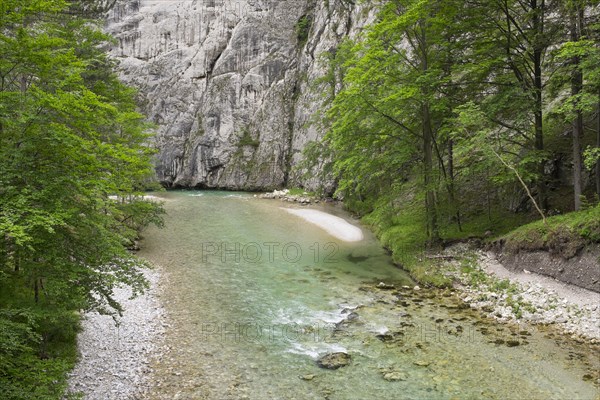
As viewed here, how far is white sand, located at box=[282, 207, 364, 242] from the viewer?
2431 centimetres

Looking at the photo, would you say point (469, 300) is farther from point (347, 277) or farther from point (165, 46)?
point (165, 46)

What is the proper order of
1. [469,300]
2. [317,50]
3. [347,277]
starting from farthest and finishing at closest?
[317,50] → [347,277] → [469,300]

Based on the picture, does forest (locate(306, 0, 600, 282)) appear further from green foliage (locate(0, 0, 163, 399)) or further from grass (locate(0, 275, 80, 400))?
grass (locate(0, 275, 80, 400))

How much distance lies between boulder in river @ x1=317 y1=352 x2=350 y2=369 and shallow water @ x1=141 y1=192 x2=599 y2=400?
18cm

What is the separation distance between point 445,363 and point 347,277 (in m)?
7.31

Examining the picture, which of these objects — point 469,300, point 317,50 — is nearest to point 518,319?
point 469,300

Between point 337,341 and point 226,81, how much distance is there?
5669cm

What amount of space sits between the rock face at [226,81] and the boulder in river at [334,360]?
138 ft

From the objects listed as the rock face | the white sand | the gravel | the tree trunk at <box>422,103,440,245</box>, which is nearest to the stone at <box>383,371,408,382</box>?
the gravel

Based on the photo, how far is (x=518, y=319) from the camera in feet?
37.5

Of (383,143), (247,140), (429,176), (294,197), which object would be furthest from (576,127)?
(247,140)

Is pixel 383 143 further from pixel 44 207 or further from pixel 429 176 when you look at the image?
pixel 44 207

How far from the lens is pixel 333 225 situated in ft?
90.2

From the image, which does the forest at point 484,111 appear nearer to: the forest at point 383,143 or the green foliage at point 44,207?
the forest at point 383,143
